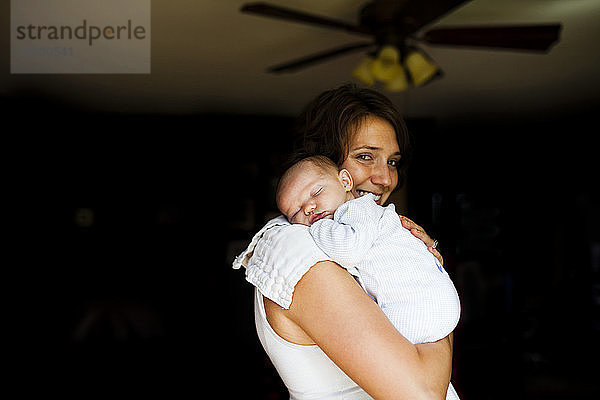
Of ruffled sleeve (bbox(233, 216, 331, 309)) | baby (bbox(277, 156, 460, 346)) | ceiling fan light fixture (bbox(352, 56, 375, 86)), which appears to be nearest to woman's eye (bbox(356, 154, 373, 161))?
baby (bbox(277, 156, 460, 346))

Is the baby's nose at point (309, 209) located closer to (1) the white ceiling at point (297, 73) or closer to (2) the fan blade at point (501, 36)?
(2) the fan blade at point (501, 36)

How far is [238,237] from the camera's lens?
538 centimetres

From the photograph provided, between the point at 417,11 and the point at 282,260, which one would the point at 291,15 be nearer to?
the point at 417,11

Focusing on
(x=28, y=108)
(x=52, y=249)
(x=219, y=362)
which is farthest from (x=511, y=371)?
(x=28, y=108)

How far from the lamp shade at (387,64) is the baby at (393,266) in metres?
1.96

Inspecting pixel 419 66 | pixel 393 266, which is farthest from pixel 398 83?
pixel 393 266

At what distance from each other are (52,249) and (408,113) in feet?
11.0

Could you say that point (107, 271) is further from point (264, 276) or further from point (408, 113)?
point (264, 276)

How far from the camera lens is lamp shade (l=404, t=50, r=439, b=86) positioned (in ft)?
9.84

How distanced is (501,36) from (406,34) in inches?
17.4

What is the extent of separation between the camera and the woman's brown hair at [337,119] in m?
1.24

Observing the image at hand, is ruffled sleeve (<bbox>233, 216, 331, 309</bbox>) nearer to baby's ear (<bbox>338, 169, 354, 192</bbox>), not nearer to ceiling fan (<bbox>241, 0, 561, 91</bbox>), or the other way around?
baby's ear (<bbox>338, 169, 354, 192</bbox>)

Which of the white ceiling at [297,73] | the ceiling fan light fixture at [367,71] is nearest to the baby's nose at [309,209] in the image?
the ceiling fan light fixture at [367,71]

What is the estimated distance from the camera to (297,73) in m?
4.28
